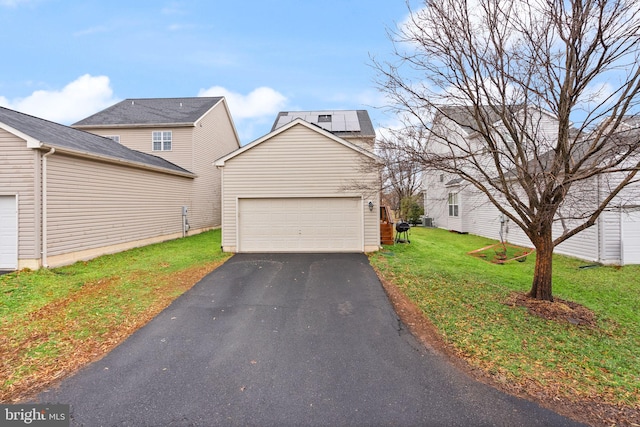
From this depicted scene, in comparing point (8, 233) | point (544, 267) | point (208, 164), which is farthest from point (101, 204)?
point (544, 267)

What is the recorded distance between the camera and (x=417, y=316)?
5027mm

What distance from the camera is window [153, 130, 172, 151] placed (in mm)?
16953

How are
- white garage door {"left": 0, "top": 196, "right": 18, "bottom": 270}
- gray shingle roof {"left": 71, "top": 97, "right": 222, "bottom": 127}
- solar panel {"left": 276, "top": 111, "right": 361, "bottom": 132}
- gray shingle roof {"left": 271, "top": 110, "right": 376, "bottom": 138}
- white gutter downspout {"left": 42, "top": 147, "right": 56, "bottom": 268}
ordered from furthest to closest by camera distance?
solar panel {"left": 276, "top": 111, "right": 361, "bottom": 132} < gray shingle roof {"left": 271, "top": 110, "right": 376, "bottom": 138} < gray shingle roof {"left": 71, "top": 97, "right": 222, "bottom": 127} < white gutter downspout {"left": 42, "top": 147, "right": 56, "bottom": 268} < white garage door {"left": 0, "top": 196, "right": 18, "bottom": 270}

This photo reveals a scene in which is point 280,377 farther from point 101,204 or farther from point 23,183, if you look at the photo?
point 101,204

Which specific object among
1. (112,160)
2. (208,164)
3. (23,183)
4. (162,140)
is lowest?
(23,183)

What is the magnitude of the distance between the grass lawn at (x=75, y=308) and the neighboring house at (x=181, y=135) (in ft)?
26.2

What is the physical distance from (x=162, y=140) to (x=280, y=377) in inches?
691

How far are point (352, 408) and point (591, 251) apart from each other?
11128 mm

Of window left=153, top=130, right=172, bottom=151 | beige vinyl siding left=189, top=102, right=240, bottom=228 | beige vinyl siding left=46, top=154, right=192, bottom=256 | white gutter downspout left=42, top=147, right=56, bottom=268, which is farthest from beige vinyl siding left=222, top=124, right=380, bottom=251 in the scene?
window left=153, top=130, right=172, bottom=151

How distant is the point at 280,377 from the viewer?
322 centimetres

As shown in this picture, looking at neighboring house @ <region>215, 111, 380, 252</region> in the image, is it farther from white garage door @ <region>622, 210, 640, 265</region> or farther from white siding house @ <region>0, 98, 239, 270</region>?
white garage door @ <region>622, 210, 640, 265</region>

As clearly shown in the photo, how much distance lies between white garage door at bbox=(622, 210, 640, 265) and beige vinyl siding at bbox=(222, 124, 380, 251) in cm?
775

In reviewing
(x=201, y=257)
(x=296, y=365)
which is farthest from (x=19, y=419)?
(x=201, y=257)

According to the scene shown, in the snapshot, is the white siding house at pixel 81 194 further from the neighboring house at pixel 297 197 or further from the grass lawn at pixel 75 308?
the neighboring house at pixel 297 197
